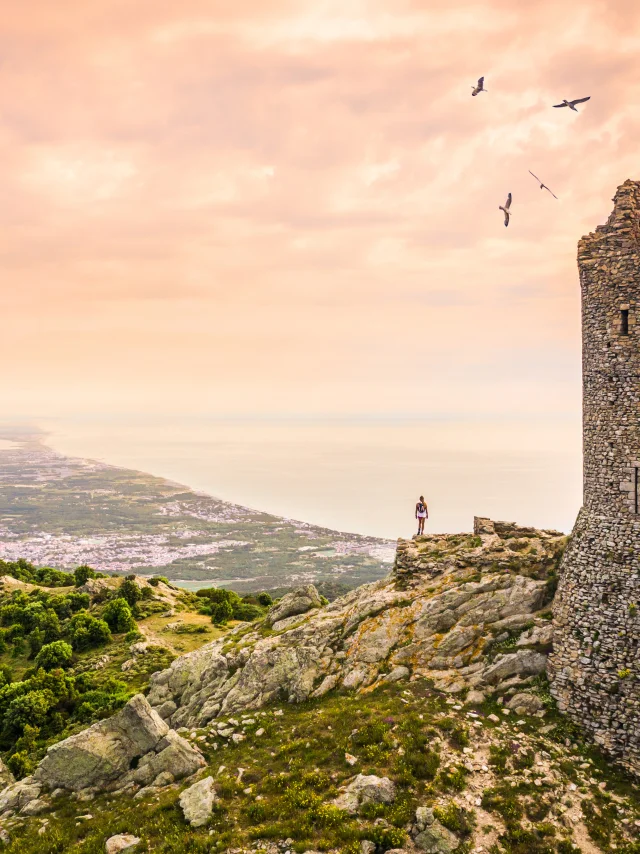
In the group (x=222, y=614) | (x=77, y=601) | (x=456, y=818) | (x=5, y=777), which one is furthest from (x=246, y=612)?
(x=456, y=818)

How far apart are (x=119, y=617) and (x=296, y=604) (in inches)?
705

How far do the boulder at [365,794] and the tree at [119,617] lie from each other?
1139 inches

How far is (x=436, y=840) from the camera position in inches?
543

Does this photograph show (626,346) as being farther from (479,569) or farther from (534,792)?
(534,792)

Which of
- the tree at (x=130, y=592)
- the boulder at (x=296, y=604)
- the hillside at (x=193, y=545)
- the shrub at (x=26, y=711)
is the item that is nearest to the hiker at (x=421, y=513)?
the boulder at (x=296, y=604)

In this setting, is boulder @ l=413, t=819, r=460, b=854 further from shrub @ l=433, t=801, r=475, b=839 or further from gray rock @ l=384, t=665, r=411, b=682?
gray rock @ l=384, t=665, r=411, b=682

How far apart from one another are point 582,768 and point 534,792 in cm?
208

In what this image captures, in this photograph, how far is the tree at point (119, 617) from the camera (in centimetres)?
4025

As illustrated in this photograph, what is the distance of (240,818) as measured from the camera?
1521 cm

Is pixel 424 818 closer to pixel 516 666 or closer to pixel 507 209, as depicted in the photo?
pixel 516 666

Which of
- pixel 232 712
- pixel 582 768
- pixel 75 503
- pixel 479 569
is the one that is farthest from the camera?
pixel 75 503

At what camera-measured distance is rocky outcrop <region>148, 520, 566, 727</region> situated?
20.6m

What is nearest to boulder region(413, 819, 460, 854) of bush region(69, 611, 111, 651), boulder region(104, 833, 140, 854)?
boulder region(104, 833, 140, 854)

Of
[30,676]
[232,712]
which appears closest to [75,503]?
[30,676]
